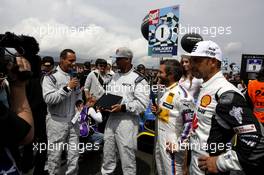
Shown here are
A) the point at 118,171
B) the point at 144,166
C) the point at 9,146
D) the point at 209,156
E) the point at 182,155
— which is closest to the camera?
the point at 9,146

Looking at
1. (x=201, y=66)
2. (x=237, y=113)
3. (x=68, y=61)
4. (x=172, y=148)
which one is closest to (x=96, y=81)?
(x=68, y=61)

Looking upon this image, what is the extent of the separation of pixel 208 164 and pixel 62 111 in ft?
7.77

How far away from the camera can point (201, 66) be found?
2.14 meters

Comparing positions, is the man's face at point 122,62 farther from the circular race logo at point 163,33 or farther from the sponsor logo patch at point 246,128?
the sponsor logo patch at point 246,128

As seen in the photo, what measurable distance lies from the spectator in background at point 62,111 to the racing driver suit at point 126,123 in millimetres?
534

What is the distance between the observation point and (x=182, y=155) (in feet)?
9.61

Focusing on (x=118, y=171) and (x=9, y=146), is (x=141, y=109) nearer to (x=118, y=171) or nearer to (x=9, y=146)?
(x=118, y=171)

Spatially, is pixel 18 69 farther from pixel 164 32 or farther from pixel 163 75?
pixel 164 32

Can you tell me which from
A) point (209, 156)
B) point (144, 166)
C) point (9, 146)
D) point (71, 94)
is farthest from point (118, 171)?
point (9, 146)

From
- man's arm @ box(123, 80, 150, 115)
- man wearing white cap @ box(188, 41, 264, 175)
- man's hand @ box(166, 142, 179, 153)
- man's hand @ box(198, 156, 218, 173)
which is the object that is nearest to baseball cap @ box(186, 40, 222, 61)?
man wearing white cap @ box(188, 41, 264, 175)

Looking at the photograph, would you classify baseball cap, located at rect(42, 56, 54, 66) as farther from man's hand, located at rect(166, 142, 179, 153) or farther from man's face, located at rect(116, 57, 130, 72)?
man's hand, located at rect(166, 142, 179, 153)

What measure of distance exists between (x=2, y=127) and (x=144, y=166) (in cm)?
398

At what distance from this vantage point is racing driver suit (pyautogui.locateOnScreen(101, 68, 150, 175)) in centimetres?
344

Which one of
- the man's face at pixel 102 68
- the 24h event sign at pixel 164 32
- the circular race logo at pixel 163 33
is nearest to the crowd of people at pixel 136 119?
the 24h event sign at pixel 164 32
